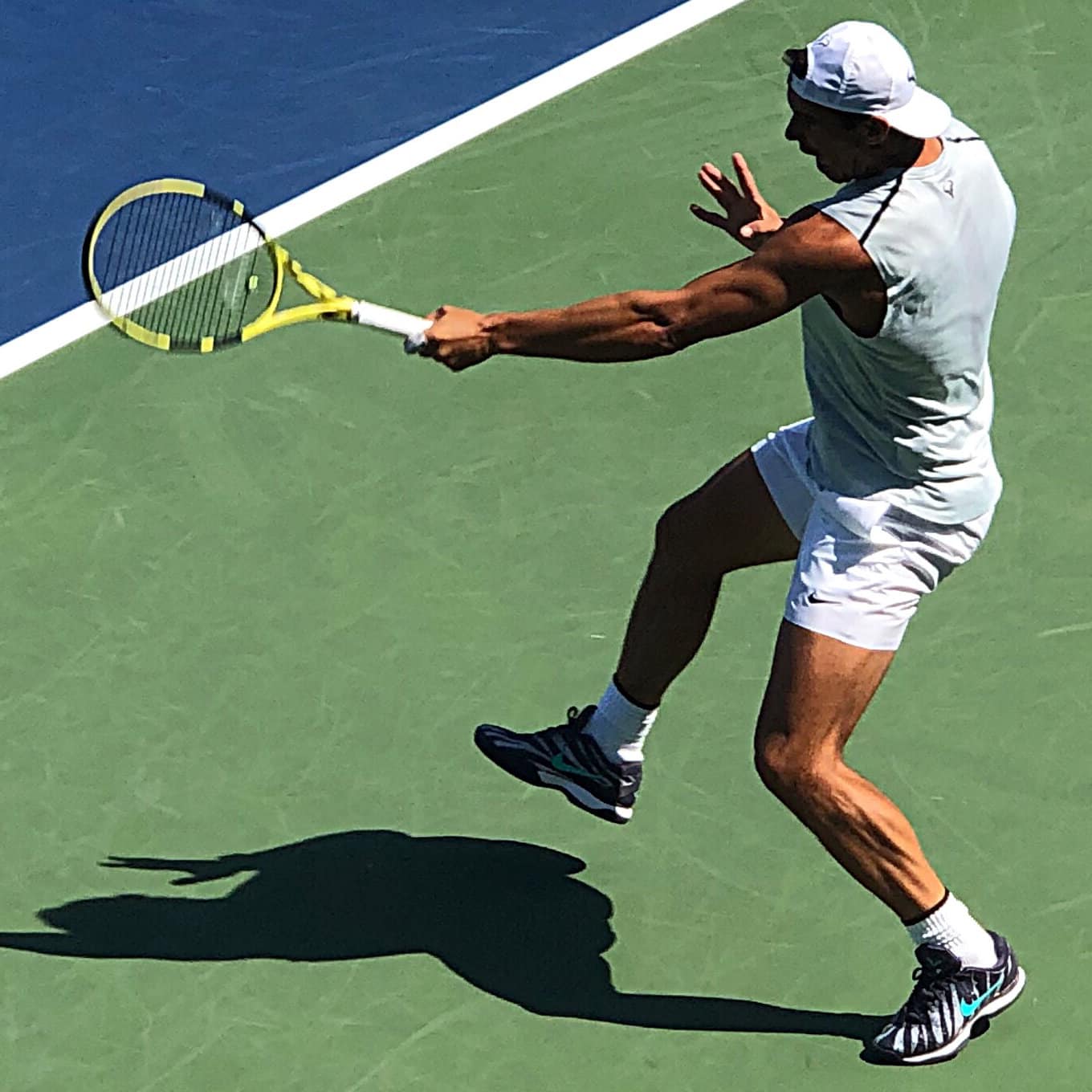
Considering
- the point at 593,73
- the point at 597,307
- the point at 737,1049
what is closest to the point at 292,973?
the point at 737,1049

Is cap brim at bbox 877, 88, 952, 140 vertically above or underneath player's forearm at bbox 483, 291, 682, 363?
above

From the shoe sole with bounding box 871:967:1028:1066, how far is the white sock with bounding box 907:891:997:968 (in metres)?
0.11

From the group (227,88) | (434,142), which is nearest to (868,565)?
(434,142)

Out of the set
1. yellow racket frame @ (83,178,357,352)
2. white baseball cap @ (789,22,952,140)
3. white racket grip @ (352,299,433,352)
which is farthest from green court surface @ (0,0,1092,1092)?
white baseball cap @ (789,22,952,140)

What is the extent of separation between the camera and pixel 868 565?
5.29 m

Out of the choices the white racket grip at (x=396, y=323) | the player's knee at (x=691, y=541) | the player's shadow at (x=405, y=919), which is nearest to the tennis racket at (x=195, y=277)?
the white racket grip at (x=396, y=323)

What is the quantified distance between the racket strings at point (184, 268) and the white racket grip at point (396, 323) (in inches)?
24.3

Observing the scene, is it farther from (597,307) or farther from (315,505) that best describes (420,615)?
(597,307)

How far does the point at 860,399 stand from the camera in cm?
525

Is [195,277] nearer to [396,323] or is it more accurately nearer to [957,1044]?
[396,323]

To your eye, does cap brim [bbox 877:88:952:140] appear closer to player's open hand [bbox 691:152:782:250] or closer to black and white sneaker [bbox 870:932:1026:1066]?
player's open hand [bbox 691:152:782:250]

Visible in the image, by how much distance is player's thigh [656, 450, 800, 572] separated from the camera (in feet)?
18.7

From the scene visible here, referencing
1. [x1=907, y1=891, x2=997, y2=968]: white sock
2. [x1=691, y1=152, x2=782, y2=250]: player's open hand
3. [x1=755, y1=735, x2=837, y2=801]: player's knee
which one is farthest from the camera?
[x1=691, y1=152, x2=782, y2=250]: player's open hand

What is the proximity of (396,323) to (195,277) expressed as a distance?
1387 mm
